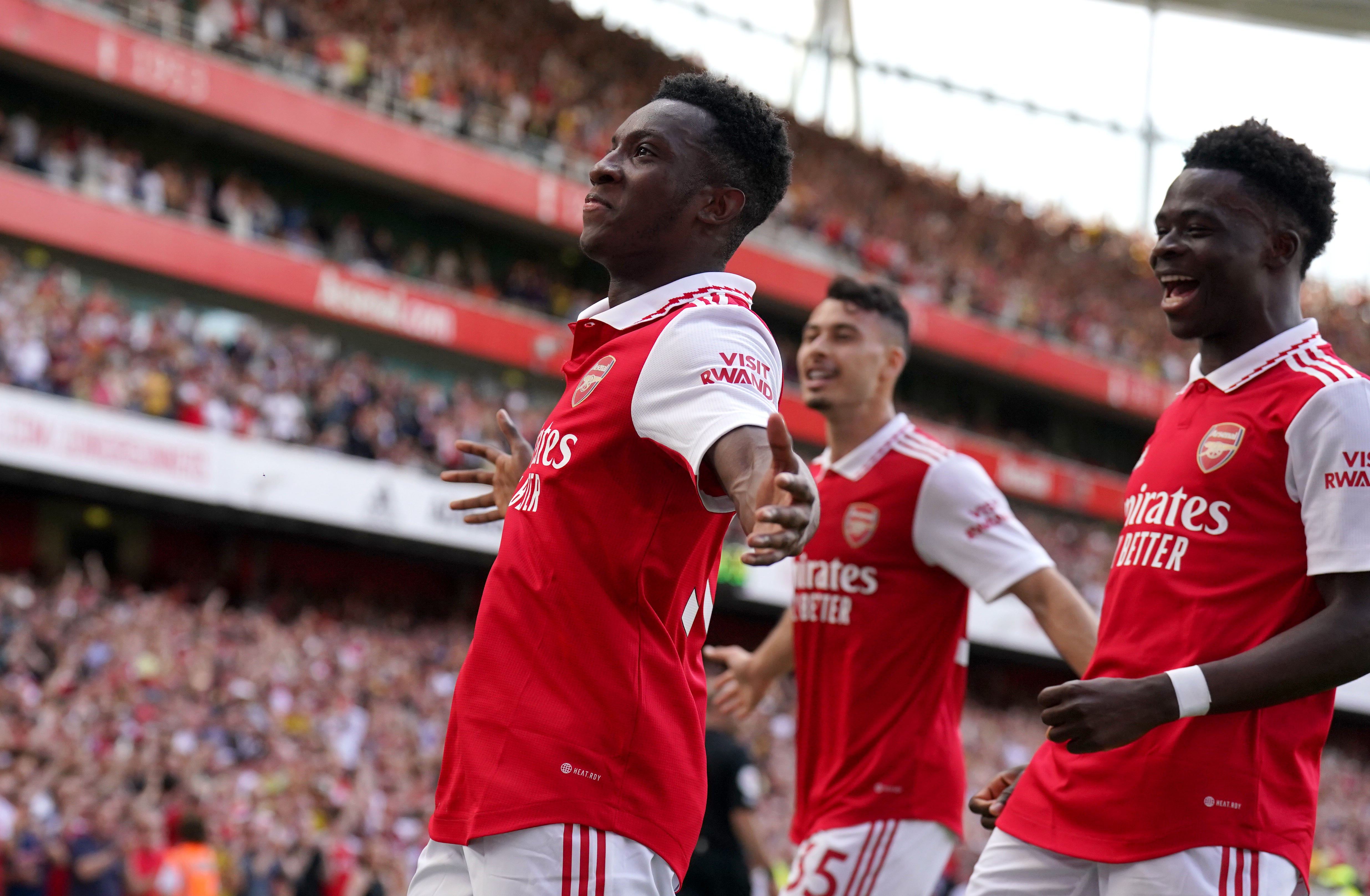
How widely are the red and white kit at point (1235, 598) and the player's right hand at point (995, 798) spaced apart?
270 mm

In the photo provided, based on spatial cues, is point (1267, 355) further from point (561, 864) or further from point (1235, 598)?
point (561, 864)

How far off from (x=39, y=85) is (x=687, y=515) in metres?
21.4

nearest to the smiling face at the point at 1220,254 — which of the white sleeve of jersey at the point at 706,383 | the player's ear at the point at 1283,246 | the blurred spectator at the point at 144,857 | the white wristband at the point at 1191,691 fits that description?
the player's ear at the point at 1283,246

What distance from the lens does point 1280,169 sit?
3314mm

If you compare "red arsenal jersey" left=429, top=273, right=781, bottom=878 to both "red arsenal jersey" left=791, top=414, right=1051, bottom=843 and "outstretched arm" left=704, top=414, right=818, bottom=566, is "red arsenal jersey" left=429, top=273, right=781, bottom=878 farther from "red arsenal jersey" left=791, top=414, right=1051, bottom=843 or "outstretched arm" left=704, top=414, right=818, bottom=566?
"red arsenal jersey" left=791, top=414, right=1051, bottom=843

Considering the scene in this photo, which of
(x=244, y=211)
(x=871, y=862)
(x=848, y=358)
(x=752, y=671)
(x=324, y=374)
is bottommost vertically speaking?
(x=871, y=862)

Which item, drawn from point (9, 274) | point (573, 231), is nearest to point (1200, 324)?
point (9, 274)

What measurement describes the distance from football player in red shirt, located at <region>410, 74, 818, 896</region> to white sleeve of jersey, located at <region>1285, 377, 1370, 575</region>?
1.21 m

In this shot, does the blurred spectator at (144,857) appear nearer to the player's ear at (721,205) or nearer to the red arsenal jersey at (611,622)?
the red arsenal jersey at (611,622)

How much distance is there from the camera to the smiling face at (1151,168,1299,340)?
3.30m

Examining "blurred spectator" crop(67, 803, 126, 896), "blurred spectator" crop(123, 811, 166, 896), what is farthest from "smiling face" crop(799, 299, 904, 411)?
"blurred spectator" crop(123, 811, 166, 896)

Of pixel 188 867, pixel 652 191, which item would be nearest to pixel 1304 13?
pixel 188 867

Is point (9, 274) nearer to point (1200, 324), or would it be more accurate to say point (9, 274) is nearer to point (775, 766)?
point (775, 766)

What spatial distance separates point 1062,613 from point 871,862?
101 cm
